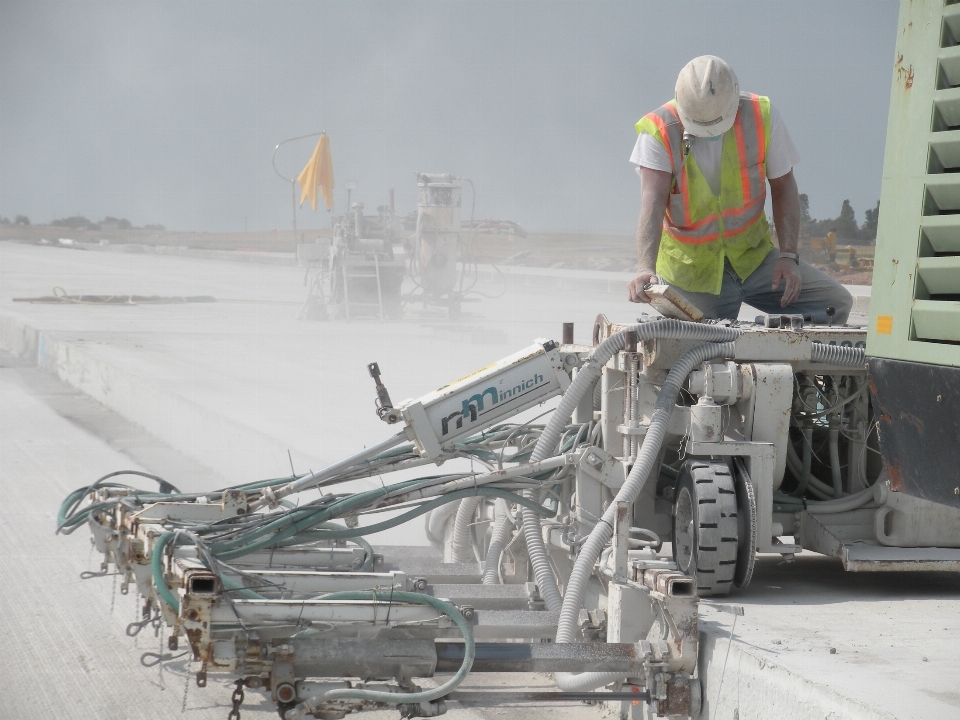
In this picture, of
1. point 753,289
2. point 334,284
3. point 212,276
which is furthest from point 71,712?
point 212,276

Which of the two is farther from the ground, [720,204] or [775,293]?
[720,204]

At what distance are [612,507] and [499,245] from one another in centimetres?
4827

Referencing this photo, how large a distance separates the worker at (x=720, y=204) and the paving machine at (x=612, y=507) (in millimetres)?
599

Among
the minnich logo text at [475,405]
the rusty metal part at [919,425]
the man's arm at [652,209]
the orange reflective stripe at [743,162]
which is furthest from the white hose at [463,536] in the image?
the rusty metal part at [919,425]

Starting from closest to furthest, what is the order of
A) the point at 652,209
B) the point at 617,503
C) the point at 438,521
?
1. the point at 617,503
2. the point at 652,209
3. the point at 438,521

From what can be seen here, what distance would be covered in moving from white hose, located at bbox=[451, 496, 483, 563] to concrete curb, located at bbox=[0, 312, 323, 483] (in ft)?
8.74

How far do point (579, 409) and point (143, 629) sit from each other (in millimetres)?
2032

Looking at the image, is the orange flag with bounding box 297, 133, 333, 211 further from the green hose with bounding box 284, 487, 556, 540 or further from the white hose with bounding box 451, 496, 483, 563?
the green hose with bounding box 284, 487, 556, 540

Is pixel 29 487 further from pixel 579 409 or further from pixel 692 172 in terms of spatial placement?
pixel 692 172

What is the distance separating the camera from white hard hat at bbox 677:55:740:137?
4551 millimetres

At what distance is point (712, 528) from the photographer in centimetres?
385

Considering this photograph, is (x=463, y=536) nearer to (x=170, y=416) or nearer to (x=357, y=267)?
(x=170, y=416)

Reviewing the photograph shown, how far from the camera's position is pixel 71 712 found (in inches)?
162

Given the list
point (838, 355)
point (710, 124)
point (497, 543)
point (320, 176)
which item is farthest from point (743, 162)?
point (320, 176)
